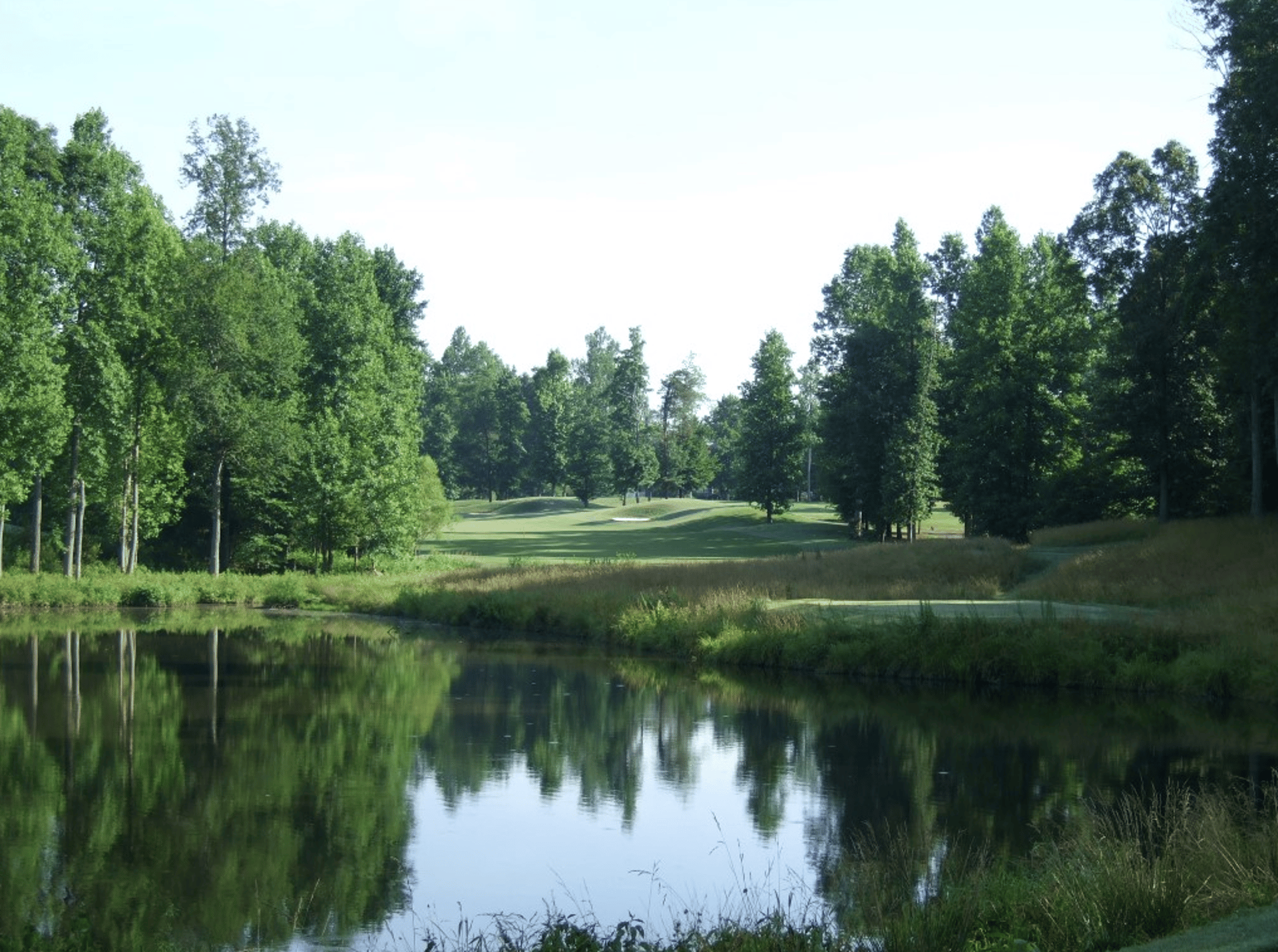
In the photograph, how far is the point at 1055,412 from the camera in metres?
55.5

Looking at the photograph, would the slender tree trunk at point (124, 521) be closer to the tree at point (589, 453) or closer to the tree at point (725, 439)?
the tree at point (589, 453)

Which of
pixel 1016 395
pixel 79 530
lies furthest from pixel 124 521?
pixel 1016 395

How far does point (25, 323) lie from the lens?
41312 mm

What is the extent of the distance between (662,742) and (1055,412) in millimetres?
39244

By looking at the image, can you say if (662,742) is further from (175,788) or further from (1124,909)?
(1124,909)

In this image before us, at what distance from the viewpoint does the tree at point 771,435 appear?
78938 millimetres

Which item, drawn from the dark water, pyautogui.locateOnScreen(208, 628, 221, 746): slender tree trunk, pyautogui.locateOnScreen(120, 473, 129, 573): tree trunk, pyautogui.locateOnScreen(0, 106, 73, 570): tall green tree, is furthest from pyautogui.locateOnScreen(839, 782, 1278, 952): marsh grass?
pyautogui.locateOnScreen(120, 473, 129, 573): tree trunk

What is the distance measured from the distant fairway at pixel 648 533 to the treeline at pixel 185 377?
31.4 feet

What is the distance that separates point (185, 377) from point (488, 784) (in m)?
33.6

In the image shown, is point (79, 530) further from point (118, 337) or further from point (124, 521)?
point (118, 337)

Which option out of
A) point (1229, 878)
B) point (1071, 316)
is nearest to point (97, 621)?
point (1229, 878)

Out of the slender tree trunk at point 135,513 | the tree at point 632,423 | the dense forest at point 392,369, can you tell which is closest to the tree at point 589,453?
the tree at point 632,423

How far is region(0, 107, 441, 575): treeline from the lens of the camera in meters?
42.0

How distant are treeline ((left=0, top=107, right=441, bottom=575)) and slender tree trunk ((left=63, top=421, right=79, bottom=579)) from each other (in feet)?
0.37
